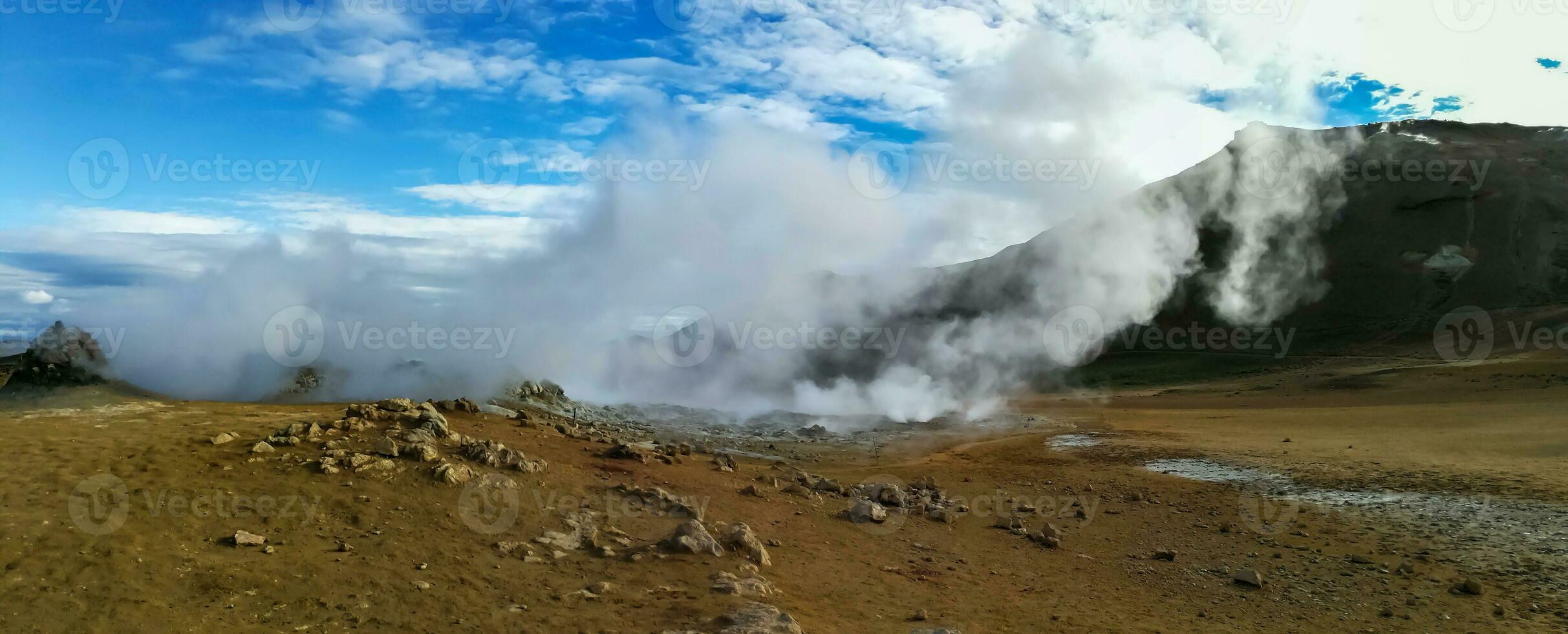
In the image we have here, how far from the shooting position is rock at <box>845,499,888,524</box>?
49.2ft

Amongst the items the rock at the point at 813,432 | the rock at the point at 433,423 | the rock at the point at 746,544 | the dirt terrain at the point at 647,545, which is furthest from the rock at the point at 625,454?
the rock at the point at 813,432

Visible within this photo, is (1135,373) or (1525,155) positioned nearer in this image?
(1135,373)

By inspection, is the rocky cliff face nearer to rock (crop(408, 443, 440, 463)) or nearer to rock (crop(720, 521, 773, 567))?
rock (crop(720, 521, 773, 567))

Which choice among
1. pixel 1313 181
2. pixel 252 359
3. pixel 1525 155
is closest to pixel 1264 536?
pixel 252 359

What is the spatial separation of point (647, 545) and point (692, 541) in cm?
67

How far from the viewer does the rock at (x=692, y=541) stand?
425 inches

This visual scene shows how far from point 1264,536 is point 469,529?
42.3 ft

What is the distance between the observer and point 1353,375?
51125mm

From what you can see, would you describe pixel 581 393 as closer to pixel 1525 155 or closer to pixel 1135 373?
pixel 1135 373

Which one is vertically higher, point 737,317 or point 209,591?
point 737,317

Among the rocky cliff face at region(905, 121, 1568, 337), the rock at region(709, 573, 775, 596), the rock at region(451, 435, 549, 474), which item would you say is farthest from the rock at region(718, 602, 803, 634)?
the rocky cliff face at region(905, 121, 1568, 337)

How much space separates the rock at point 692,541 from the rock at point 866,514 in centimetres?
436

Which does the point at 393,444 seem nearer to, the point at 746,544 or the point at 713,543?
the point at 713,543

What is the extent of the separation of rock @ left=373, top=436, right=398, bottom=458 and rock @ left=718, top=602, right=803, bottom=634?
6649mm
